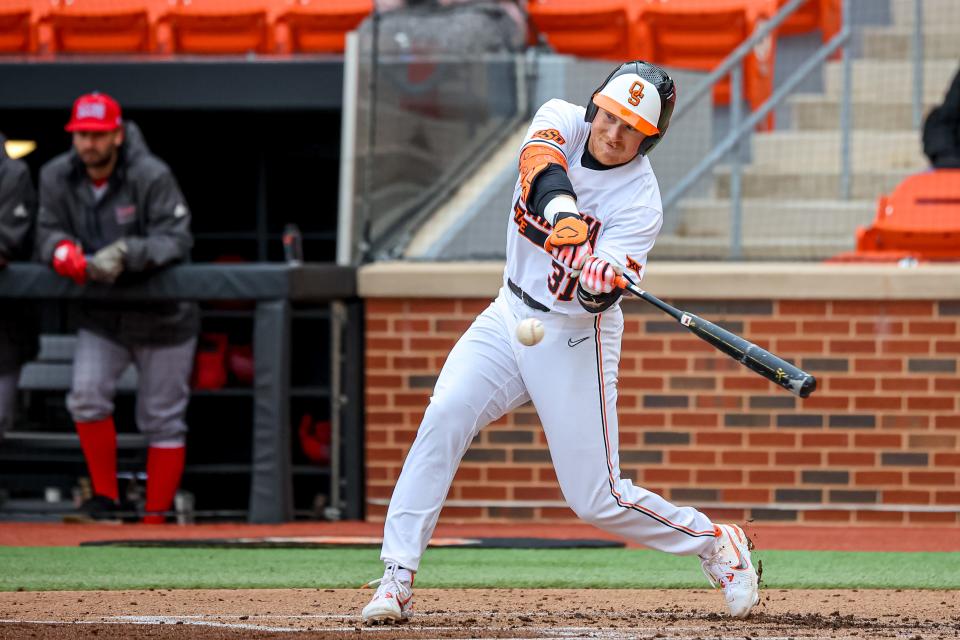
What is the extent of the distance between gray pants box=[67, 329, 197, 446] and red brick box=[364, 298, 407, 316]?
921 millimetres

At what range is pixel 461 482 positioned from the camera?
767cm

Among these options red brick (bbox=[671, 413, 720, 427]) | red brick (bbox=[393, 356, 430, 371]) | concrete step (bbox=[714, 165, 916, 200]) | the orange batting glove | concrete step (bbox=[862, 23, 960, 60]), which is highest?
concrete step (bbox=[862, 23, 960, 60])

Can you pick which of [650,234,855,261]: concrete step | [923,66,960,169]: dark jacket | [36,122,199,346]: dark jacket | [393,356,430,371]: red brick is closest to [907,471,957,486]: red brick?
[650,234,855,261]: concrete step

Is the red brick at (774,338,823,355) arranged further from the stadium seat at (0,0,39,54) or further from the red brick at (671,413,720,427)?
the stadium seat at (0,0,39,54)

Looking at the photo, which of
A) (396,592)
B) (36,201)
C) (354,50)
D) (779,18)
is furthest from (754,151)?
(396,592)

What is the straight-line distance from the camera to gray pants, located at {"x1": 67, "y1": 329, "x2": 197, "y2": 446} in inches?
290

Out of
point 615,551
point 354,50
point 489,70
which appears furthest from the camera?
point 489,70

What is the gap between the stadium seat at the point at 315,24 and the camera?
1059 centimetres

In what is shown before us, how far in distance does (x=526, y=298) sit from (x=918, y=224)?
368 cm

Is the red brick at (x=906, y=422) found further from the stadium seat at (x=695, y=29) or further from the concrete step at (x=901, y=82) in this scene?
the stadium seat at (x=695, y=29)

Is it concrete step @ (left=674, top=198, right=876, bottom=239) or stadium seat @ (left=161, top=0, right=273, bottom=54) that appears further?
stadium seat @ (left=161, top=0, right=273, bottom=54)

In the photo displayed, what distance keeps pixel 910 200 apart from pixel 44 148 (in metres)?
6.45

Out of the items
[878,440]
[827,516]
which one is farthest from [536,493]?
[878,440]

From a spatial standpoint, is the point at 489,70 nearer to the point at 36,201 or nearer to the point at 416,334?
the point at 416,334
